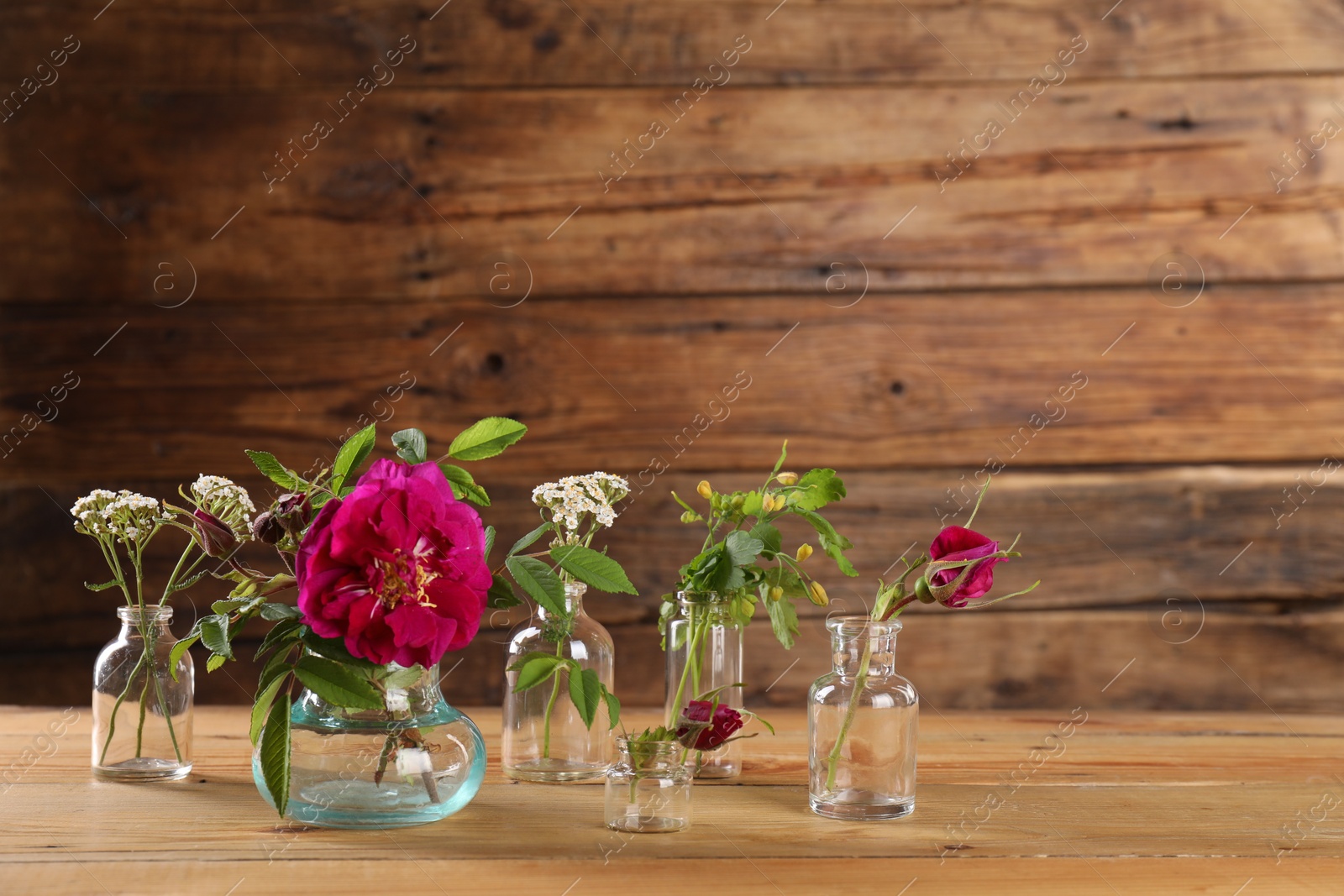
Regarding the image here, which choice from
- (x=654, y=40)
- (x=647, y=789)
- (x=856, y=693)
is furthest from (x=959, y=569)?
(x=654, y=40)

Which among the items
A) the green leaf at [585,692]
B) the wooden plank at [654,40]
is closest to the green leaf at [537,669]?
the green leaf at [585,692]

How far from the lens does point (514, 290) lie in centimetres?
171

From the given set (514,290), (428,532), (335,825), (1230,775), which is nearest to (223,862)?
(335,825)

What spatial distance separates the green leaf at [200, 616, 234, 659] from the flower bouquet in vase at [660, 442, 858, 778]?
308 millimetres

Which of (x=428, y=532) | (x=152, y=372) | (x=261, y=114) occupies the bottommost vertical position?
(x=428, y=532)

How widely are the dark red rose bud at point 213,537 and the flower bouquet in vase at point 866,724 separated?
0.41 metres

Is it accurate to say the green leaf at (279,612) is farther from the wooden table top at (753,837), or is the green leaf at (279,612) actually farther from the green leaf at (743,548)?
the green leaf at (743,548)

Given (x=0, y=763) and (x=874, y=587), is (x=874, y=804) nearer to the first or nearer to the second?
(x=0, y=763)

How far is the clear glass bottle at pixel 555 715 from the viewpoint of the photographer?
87 centimetres

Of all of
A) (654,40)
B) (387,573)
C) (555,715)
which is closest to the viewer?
(387,573)

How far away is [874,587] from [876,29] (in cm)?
83

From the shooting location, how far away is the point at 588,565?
31.7 inches

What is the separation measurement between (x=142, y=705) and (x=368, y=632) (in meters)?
0.30

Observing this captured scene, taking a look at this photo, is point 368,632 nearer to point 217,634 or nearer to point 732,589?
point 217,634
